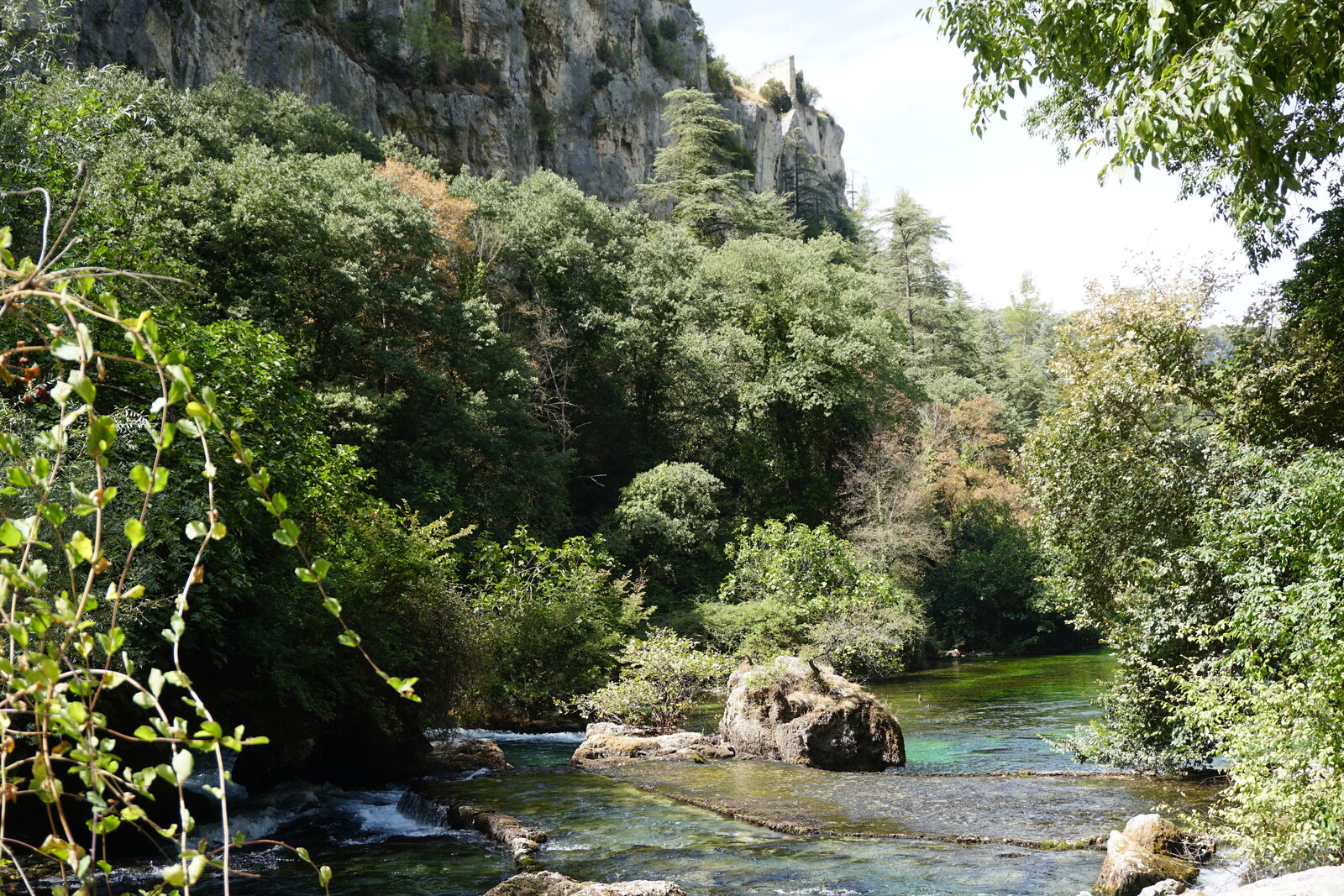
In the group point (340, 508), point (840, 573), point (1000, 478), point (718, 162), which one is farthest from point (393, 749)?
point (718, 162)

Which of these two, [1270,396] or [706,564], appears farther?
[706,564]

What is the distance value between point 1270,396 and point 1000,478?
29.7 m

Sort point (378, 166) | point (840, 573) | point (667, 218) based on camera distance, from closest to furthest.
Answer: point (840, 573) → point (378, 166) → point (667, 218)

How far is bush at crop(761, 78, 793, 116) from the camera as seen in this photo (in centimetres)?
7438

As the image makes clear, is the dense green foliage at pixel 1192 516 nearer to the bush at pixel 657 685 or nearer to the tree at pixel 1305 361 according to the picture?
the tree at pixel 1305 361

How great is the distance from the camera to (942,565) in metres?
36.8

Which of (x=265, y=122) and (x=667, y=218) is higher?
(x=667, y=218)

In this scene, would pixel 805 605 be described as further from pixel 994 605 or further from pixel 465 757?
pixel 994 605

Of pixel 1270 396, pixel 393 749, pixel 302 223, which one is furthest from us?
pixel 302 223

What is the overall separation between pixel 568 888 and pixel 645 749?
27.8ft

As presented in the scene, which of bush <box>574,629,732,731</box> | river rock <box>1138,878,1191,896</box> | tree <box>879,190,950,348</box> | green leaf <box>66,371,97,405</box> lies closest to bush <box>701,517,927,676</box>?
→ bush <box>574,629,732,731</box>

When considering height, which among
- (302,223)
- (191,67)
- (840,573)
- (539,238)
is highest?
(191,67)

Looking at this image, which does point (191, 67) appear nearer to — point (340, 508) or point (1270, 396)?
point (340, 508)

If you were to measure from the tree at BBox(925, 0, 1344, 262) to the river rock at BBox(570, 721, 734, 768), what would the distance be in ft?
34.9
